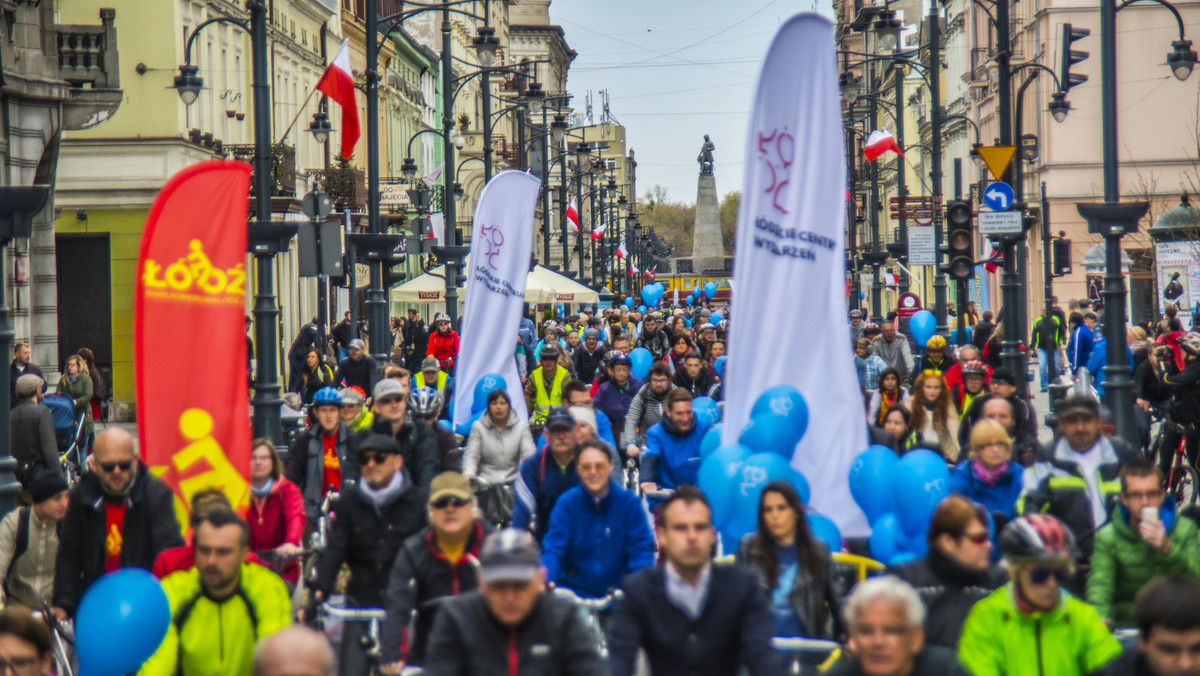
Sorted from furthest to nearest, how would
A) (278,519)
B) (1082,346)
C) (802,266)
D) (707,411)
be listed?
(1082,346)
(707,411)
(278,519)
(802,266)

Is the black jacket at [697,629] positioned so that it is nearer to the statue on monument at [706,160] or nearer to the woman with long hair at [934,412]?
the woman with long hair at [934,412]

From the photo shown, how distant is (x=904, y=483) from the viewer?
8.48m

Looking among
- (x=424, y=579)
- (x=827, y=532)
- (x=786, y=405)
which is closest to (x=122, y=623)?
(x=424, y=579)

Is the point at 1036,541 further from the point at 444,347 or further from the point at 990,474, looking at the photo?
the point at 444,347

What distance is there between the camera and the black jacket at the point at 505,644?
17.8ft

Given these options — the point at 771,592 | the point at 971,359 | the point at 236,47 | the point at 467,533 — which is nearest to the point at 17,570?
the point at 467,533

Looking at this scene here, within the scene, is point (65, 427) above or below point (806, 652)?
above

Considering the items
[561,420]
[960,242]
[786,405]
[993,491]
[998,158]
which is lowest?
[993,491]

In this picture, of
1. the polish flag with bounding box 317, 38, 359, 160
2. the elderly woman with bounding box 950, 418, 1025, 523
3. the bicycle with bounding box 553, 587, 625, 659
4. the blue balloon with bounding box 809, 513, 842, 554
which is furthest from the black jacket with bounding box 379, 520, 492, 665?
the polish flag with bounding box 317, 38, 359, 160

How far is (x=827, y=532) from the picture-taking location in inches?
318

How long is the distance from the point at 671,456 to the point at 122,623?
5.78 m

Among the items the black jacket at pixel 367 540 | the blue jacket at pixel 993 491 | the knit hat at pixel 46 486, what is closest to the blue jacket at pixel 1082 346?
the blue jacket at pixel 993 491

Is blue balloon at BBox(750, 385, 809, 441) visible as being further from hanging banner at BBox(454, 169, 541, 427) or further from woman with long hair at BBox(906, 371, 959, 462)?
hanging banner at BBox(454, 169, 541, 427)

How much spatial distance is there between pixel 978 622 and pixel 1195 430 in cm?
1073
